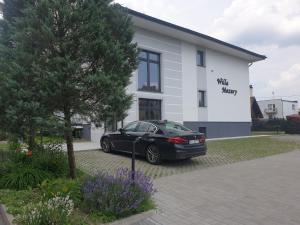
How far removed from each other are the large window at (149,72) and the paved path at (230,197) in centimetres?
1067

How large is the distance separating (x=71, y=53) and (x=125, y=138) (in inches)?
245

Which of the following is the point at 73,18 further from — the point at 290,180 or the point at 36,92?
the point at 290,180

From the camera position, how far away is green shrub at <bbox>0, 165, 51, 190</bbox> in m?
6.26

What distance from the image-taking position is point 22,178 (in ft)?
21.0

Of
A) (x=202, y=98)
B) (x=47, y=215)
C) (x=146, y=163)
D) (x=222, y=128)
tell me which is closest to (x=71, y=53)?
(x=47, y=215)

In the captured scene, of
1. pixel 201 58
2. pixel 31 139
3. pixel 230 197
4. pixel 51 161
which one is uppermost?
pixel 201 58

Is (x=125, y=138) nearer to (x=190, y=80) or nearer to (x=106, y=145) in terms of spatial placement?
(x=106, y=145)

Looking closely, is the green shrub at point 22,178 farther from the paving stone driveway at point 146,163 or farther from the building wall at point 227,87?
the building wall at point 227,87

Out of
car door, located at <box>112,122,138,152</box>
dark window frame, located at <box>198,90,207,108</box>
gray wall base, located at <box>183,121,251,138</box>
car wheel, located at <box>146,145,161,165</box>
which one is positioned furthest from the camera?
dark window frame, located at <box>198,90,207,108</box>

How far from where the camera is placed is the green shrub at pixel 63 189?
204 inches

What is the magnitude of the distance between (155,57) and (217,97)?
22.6 ft

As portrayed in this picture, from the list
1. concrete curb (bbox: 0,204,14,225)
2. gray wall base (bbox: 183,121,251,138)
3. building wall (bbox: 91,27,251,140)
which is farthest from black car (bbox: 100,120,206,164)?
gray wall base (bbox: 183,121,251,138)

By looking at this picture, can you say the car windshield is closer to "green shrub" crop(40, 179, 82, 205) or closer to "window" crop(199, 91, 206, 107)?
"green shrub" crop(40, 179, 82, 205)

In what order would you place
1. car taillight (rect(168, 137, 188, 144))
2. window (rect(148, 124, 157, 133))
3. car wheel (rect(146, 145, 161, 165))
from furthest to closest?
window (rect(148, 124, 157, 133)), car wheel (rect(146, 145, 161, 165)), car taillight (rect(168, 137, 188, 144))
